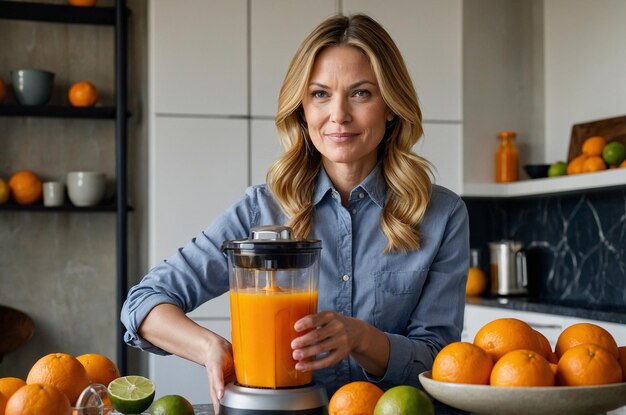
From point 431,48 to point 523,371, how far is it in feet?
10.2

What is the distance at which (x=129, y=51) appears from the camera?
13.4 ft

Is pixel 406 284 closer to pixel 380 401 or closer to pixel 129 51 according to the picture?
pixel 380 401

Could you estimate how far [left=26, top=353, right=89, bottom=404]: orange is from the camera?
1.34 metres

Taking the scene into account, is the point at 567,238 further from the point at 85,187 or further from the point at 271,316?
the point at 271,316

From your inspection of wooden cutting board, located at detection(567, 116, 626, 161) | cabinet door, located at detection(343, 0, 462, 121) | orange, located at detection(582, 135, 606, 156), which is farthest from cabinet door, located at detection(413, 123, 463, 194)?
orange, located at detection(582, 135, 606, 156)

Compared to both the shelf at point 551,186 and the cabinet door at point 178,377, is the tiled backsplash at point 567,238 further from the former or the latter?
the cabinet door at point 178,377

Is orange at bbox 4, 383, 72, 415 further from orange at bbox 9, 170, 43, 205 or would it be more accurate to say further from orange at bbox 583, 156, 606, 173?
orange at bbox 583, 156, 606, 173

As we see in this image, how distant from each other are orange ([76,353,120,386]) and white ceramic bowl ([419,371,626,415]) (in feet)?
2.00

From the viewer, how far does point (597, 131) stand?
3.89 meters

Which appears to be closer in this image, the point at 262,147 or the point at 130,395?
the point at 130,395

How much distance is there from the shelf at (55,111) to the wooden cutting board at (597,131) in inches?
82.6

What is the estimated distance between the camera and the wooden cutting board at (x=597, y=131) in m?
3.74

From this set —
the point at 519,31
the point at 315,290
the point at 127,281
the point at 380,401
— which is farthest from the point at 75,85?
the point at 380,401

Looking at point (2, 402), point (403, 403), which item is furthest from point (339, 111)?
point (2, 402)
